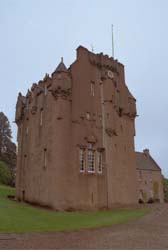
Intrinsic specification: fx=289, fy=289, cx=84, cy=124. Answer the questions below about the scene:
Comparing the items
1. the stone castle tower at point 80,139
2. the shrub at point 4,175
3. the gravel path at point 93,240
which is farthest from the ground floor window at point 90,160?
the shrub at point 4,175

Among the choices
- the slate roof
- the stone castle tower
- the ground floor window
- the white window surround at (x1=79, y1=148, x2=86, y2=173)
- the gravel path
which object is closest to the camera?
the gravel path

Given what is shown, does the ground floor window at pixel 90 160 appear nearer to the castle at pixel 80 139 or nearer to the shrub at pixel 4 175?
the castle at pixel 80 139

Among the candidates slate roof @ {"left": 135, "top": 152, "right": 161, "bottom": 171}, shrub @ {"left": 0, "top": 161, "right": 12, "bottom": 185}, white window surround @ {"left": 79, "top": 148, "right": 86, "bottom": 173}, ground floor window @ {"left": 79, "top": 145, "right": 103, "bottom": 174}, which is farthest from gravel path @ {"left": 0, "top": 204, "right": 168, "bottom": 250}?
slate roof @ {"left": 135, "top": 152, "right": 161, "bottom": 171}

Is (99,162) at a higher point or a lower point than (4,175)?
higher

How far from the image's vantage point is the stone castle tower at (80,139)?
2819 cm

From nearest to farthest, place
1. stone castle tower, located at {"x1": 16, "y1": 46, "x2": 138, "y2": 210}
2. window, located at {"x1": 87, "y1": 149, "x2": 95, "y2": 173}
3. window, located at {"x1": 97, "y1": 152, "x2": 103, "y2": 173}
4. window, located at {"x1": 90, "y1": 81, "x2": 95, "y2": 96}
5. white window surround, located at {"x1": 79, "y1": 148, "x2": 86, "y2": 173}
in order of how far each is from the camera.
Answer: stone castle tower, located at {"x1": 16, "y1": 46, "x2": 138, "y2": 210} → white window surround, located at {"x1": 79, "y1": 148, "x2": 86, "y2": 173} → window, located at {"x1": 87, "y1": 149, "x2": 95, "y2": 173} → window, located at {"x1": 97, "y1": 152, "x2": 103, "y2": 173} → window, located at {"x1": 90, "y1": 81, "x2": 95, "y2": 96}

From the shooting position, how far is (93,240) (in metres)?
13.6

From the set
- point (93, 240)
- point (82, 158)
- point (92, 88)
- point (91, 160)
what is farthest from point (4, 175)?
point (93, 240)

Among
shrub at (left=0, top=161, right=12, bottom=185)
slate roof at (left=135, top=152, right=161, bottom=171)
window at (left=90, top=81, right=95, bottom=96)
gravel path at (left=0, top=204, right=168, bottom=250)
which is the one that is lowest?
gravel path at (left=0, top=204, right=168, bottom=250)

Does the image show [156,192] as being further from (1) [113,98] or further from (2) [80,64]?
(2) [80,64]

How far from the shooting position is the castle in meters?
28.2

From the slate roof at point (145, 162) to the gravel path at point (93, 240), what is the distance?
44.6 m

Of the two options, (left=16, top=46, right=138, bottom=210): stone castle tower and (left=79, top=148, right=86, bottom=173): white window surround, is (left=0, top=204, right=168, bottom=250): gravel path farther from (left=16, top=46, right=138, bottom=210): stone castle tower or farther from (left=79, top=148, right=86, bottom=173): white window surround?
(left=79, top=148, right=86, bottom=173): white window surround

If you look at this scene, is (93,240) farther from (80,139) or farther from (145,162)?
(145,162)
